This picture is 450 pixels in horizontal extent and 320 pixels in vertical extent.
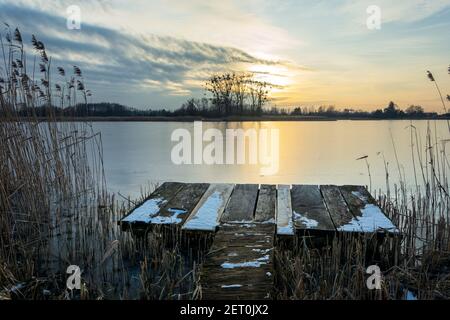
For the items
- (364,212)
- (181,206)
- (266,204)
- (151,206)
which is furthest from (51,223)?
(364,212)

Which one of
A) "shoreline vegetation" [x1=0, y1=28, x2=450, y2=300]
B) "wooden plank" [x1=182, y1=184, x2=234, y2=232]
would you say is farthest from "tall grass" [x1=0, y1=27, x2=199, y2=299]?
"wooden plank" [x1=182, y1=184, x2=234, y2=232]

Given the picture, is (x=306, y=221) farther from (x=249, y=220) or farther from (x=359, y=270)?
(x=359, y=270)

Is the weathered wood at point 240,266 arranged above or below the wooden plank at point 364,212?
below

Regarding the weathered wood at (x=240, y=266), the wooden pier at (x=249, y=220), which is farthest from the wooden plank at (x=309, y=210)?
the weathered wood at (x=240, y=266)

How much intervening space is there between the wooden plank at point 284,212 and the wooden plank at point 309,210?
0.14 ft

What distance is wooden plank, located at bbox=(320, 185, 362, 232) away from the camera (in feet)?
9.08

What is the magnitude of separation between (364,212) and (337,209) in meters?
0.23

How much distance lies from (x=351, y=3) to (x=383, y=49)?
3.65 feet

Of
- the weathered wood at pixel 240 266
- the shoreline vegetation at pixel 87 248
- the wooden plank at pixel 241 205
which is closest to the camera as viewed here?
the weathered wood at pixel 240 266

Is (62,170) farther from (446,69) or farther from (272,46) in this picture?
(272,46)

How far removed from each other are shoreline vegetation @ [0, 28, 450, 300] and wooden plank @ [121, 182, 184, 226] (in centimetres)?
16

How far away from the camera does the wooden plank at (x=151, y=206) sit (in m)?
2.92

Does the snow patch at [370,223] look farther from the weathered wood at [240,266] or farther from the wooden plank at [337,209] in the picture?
the weathered wood at [240,266]

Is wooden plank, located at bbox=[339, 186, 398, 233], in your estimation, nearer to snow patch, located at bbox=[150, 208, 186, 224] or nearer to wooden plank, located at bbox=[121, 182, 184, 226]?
snow patch, located at bbox=[150, 208, 186, 224]
